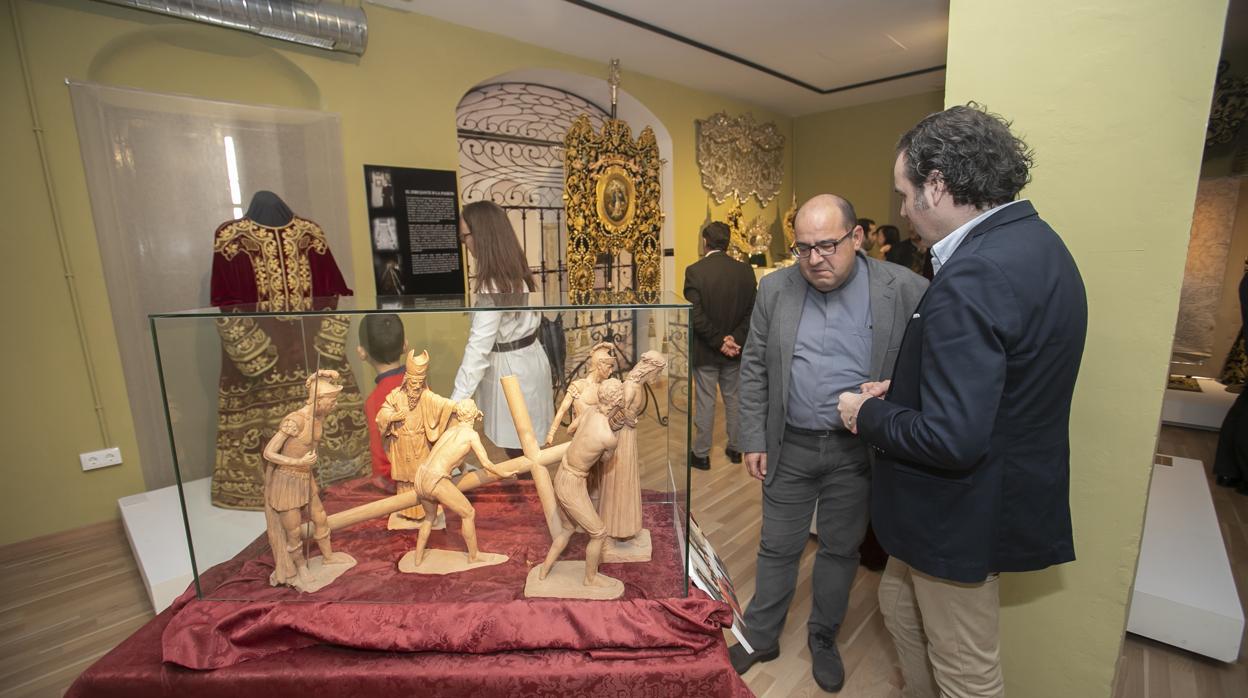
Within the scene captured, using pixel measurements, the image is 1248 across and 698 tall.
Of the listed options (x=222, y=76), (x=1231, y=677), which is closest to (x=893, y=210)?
(x=1231, y=677)

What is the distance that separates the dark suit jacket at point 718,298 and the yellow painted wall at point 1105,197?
2117mm

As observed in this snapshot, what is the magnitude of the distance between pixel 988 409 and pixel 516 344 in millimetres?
1077

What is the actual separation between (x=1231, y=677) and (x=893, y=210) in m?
6.44

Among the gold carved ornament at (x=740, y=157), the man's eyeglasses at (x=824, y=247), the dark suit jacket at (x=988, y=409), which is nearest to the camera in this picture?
the dark suit jacket at (x=988, y=409)

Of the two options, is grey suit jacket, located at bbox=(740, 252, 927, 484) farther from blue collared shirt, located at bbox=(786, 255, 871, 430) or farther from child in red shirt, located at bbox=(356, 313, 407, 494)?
child in red shirt, located at bbox=(356, 313, 407, 494)

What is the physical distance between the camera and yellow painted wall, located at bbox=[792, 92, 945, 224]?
24.3ft

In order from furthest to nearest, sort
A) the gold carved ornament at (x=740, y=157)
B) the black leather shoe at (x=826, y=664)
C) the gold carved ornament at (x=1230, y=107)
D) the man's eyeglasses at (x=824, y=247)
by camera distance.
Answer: the gold carved ornament at (x=740, y=157) → the gold carved ornament at (x=1230, y=107) → the black leather shoe at (x=826, y=664) → the man's eyeglasses at (x=824, y=247)

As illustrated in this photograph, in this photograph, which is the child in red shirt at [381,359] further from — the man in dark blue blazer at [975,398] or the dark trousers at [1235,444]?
the dark trousers at [1235,444]

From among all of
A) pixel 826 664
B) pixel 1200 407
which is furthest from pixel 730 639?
pixel 1200 407

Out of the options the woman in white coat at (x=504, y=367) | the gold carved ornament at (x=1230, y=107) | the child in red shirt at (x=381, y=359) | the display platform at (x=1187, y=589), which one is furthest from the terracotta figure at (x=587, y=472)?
the gold carved ornament at (x=1230, y=107)

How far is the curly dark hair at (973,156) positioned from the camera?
1.22 meters

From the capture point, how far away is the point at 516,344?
4.62ft

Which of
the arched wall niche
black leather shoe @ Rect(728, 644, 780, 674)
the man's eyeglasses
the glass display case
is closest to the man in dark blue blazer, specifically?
the man's eyeglasses

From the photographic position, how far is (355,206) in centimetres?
398
